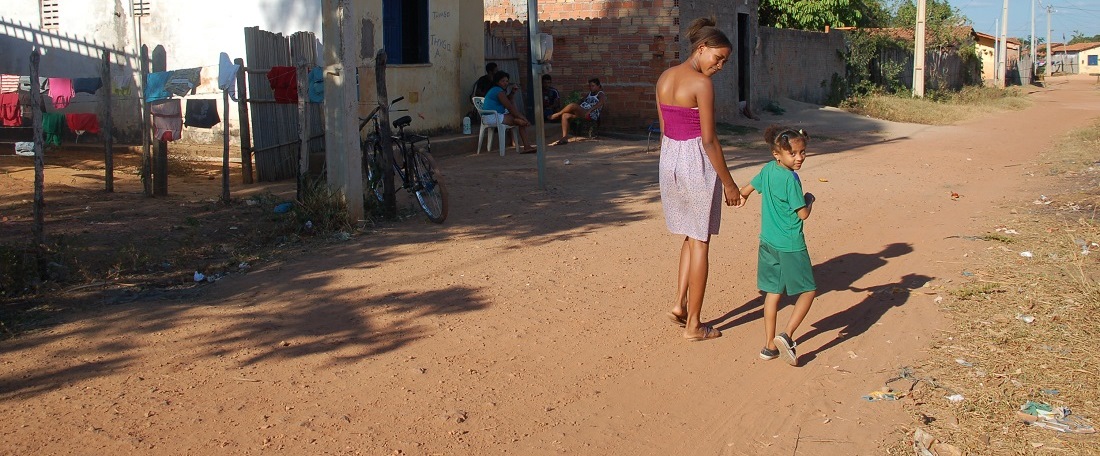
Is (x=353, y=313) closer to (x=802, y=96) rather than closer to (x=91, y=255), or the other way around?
(x=91, y=255)

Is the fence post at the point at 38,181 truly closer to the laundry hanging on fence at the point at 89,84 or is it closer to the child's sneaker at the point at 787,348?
the laundry hanging on fence at the point at 89,84

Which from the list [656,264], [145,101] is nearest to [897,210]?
[656,264]

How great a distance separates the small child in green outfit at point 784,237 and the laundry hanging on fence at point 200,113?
7.10 metres

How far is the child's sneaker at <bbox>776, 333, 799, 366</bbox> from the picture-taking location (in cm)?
493

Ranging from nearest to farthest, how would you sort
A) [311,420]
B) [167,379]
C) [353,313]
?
[311,420] < [167,379] < [353,313]

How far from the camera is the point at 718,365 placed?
196 inches

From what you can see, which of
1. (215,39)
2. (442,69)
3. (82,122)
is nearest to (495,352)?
(215,39)

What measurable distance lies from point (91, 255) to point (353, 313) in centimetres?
253

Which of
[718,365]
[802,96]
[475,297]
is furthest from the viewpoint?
[802,96]

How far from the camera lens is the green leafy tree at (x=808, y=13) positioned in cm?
3039

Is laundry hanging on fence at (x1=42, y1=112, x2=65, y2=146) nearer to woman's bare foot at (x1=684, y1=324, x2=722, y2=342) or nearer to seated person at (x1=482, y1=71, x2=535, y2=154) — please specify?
seated person at (x1=482, y1=71, x2=535, y2=154)

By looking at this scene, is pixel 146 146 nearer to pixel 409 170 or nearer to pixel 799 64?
pixel 409 170

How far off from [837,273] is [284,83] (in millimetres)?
6088

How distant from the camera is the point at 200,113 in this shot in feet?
33.4
